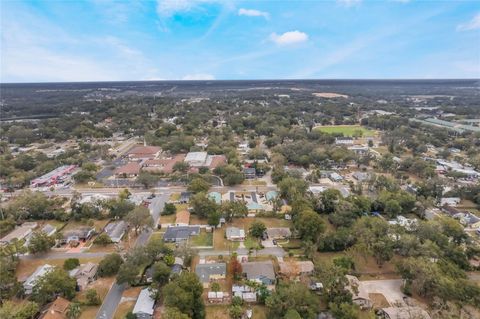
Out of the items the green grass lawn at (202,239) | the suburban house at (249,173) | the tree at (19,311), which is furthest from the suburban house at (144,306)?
the suburban house at (249,173)

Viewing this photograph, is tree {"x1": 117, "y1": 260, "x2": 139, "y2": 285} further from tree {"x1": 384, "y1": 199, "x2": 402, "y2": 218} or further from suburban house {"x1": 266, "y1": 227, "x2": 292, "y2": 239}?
tree {"x1": 384, "y1": 199, "x2": 402, "y2": 218}

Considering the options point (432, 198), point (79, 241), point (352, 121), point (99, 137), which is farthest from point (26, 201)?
point (352, 121)

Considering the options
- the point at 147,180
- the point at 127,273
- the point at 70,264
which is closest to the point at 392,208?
the point at 127,273

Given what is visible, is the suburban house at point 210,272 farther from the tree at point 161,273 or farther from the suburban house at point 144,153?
the suburban house at point 144,153

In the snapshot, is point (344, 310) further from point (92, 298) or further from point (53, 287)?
point (53, 287)

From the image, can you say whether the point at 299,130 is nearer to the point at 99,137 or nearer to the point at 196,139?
the point at 196,139

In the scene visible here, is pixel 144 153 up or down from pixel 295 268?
up
